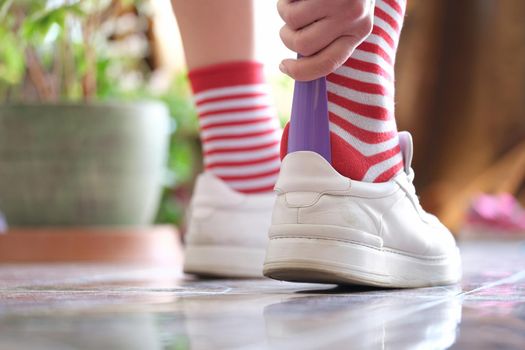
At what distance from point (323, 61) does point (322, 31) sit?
3cm

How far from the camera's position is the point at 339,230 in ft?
2.57

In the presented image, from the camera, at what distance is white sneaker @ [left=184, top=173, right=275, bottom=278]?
1.03m

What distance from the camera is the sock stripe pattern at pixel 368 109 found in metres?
0.81

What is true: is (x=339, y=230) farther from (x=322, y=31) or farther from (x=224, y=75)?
(x=224, y=75)

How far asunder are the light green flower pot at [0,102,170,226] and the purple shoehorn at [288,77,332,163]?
3.23ft

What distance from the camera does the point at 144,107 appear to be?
5.88 feet

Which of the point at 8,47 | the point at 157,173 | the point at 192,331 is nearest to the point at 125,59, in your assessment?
the point at 8,47

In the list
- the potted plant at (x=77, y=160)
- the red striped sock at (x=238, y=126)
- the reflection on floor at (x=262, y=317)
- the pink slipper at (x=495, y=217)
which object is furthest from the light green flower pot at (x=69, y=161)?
the pink slipper at (x=495, y=217)

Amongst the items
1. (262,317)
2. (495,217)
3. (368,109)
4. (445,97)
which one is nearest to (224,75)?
(368,109)

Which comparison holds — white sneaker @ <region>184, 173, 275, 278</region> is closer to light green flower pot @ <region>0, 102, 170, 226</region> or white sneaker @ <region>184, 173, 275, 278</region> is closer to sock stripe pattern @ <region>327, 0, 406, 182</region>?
sock stripe pattern @ <region>327, 0, 406, 182</region>

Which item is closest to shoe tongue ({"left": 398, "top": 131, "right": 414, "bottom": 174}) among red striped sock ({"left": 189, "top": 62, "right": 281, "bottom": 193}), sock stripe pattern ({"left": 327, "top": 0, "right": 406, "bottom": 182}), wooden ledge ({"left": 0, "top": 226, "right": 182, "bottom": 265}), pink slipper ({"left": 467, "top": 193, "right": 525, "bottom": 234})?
sock stripe pattern ({"left": 327, "top": 0, "right": 406, "bottom": 182})

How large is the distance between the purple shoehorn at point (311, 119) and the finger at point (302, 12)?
0.06 meters

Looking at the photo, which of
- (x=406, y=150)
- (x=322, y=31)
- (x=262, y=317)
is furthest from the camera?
(x=406, y=150)

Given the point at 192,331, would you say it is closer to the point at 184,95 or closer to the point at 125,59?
the point at 125,59
